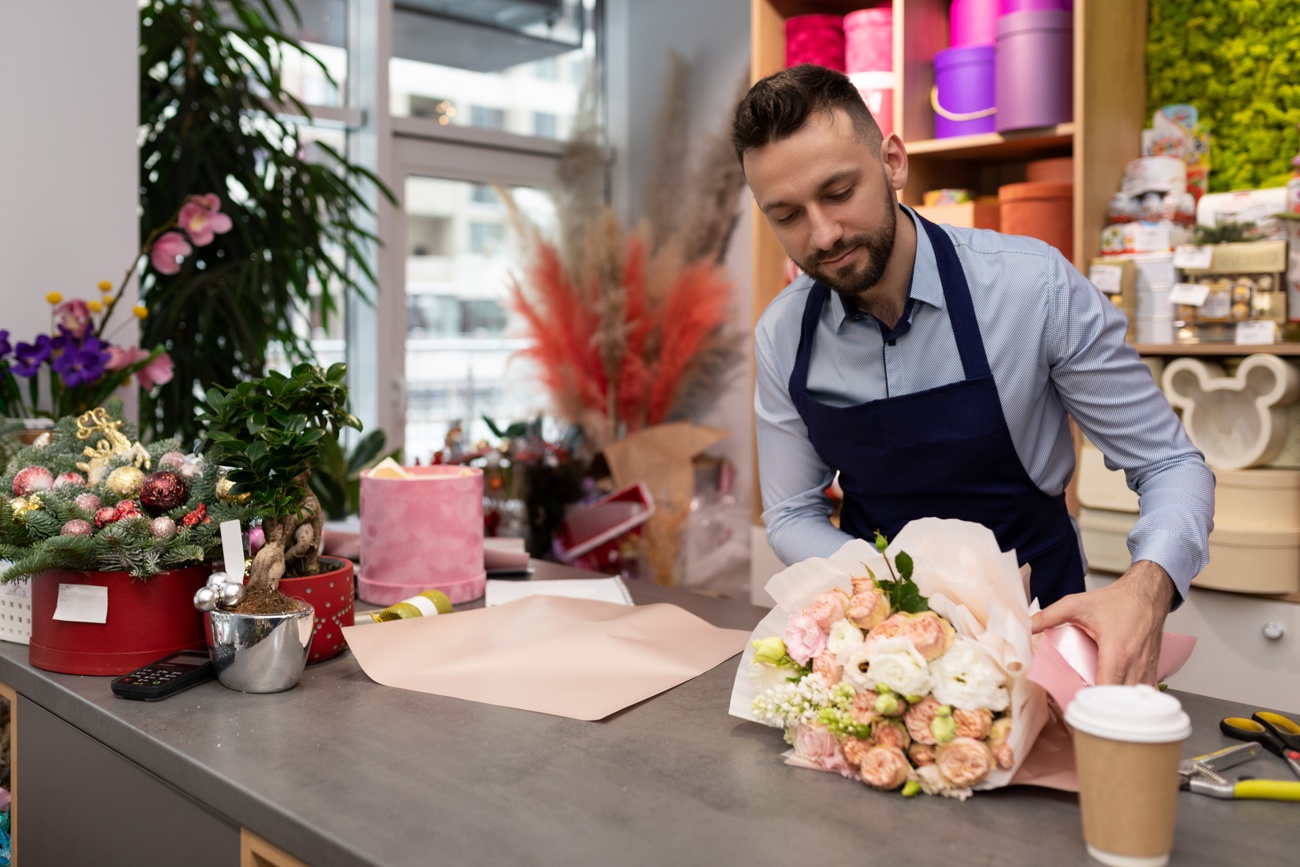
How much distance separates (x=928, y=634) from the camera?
0.98m

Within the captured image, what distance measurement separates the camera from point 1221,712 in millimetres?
1212

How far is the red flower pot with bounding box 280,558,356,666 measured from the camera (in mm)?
1411

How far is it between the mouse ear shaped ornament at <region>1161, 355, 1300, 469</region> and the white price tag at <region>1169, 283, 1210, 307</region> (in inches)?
5.0

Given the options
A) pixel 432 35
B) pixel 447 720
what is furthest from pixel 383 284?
pixel 447 720

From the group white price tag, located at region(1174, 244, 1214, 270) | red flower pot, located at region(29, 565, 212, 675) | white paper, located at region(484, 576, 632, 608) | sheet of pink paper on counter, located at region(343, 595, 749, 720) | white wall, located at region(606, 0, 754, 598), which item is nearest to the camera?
sheet of pink paper on counter, located at region(343, 595, 749, 720)

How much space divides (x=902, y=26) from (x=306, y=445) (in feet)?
6.61

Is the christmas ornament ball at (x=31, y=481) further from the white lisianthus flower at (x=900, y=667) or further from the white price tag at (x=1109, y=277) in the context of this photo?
the white price tag at (x=1109, y=277)

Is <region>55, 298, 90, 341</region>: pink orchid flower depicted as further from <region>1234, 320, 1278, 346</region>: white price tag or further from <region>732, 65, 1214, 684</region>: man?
<region>1234, 320, 1278, 346</region>: white price tag

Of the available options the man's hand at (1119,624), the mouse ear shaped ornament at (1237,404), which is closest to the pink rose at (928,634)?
the man's hand at (1119,624)

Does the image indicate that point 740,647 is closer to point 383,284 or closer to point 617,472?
point 617,472

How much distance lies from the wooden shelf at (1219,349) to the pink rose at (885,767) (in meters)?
→ 1.74

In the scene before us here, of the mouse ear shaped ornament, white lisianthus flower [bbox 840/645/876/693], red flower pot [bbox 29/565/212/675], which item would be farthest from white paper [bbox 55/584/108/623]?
the mouse ear shaped ornament

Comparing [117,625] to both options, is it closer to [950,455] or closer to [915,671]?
[915,671]

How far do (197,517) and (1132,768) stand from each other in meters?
1.12
